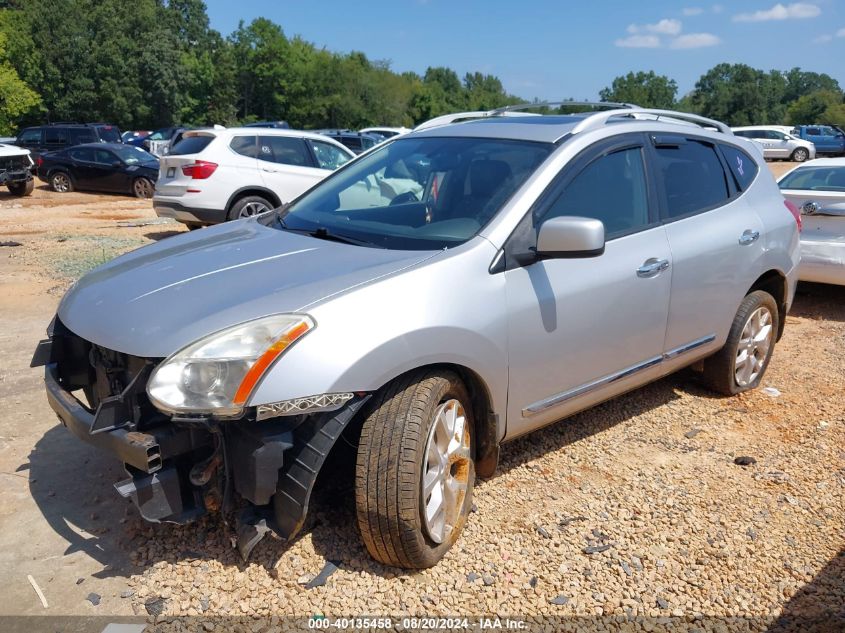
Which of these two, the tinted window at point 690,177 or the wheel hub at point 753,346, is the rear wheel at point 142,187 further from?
the wheel hub at point 753,346

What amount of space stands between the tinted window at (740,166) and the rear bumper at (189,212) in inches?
303

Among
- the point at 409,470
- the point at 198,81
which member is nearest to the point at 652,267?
the point at 409,470

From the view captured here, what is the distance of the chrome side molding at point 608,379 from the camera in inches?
134

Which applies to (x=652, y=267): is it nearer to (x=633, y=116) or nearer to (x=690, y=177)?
(x=690, y=177)

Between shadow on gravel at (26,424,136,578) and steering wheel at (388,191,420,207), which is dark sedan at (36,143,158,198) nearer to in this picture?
shadow on gravel at (26,424,136,578)

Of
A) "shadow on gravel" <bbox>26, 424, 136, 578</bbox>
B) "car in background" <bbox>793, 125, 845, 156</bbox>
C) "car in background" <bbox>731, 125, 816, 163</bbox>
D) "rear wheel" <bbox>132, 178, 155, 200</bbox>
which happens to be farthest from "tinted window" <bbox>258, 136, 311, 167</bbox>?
"car in background" <bbox>793, 125, 845, 156</bbox>

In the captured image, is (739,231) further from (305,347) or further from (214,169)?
(214,169)

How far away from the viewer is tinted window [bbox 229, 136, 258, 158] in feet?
36.3

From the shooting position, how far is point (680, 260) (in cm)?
400

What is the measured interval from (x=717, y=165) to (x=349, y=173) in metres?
2.35

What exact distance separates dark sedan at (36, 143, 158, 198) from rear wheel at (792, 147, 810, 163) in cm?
2882

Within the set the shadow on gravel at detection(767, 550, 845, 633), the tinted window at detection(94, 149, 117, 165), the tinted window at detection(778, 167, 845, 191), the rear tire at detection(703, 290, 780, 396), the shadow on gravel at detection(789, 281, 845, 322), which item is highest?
the tinted window at detection(778, 167, 845, 191)

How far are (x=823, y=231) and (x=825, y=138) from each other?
34.7 m

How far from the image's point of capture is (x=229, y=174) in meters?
10.8
